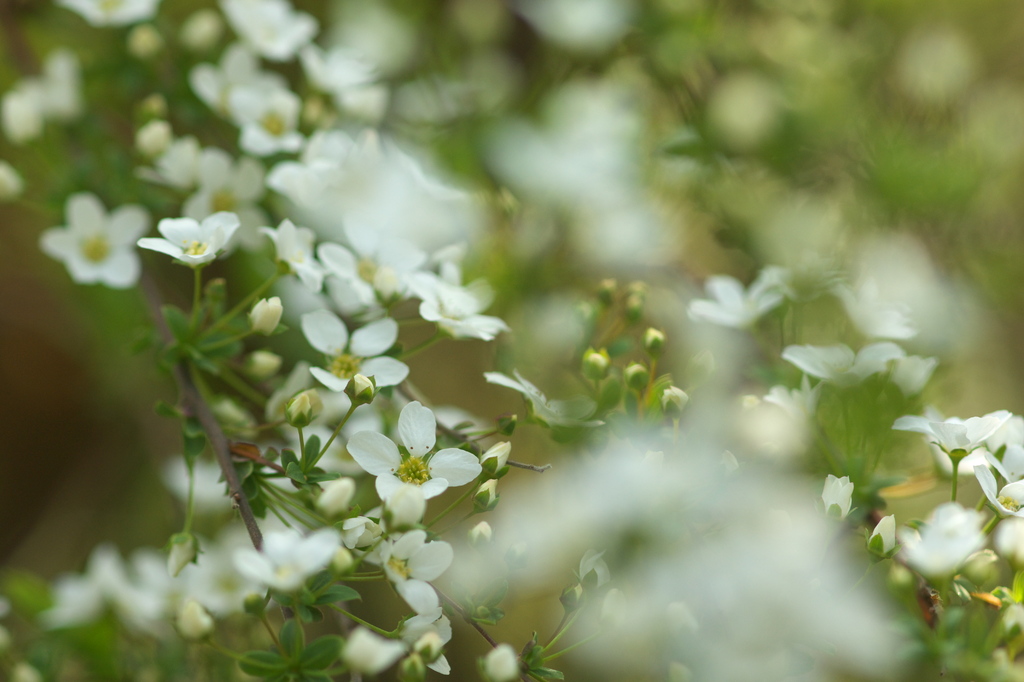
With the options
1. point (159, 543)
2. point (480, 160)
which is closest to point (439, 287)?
point (480, 160)

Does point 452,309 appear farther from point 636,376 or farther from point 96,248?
point 96,248

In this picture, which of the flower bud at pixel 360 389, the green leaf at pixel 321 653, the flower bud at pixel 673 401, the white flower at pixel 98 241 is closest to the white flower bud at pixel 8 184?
the white flower at pixel 98 241

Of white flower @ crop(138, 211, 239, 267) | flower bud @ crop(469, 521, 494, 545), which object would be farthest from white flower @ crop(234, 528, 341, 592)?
white flower @ crop(138, 211, 239, 267)

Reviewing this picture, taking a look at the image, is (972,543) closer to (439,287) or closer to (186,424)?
(439,287)

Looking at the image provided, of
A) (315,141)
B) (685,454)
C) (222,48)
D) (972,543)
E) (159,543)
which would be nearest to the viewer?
(972,543)

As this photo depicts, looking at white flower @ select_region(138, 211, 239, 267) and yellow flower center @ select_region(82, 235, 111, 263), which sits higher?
white flower @ select_region(138, 211, 239, 267)

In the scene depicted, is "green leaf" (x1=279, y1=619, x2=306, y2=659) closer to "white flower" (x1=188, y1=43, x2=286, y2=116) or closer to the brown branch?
the brown branch
